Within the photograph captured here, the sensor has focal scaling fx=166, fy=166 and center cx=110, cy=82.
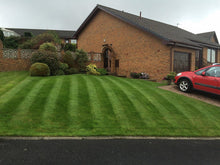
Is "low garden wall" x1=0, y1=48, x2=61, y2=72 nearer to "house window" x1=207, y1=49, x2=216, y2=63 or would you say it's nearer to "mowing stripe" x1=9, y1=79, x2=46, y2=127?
"mowing stripe" x1=9, y1=79, x2=46, y2=127

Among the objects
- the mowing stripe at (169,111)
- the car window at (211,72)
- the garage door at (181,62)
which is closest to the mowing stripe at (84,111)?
the mowing stripe at (169,111)

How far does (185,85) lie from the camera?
10.2m

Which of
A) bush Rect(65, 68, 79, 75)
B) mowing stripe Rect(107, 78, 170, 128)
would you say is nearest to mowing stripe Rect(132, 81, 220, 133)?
mowing stripe Rect(107, 78, 170, 128)

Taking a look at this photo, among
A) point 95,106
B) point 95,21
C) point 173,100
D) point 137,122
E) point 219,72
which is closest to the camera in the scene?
point 137,122

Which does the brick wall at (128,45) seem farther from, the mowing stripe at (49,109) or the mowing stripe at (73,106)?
the mowing stripe at (49,109)

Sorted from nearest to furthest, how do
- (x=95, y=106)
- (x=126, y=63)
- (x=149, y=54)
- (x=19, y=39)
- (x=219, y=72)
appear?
(x=95, y=106)
(x=219, y=72)
(x=149, y=54)
(x=126, y=63)
(x=19, y=39)

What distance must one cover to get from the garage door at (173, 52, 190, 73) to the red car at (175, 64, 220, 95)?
16.2 feet

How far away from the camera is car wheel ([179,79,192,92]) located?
32.8ft

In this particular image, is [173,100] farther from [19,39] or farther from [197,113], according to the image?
[19,39]

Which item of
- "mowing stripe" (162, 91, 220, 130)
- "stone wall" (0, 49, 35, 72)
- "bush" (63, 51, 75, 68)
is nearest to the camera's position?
"mowing stripe" (162, 91, 220, 130)

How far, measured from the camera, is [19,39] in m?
35.8
